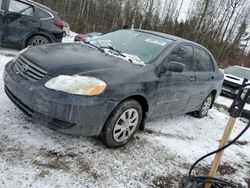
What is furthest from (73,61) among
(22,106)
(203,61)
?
(203,61)

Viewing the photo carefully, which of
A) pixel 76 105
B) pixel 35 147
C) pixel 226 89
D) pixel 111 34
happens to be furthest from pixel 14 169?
pixel 226 89

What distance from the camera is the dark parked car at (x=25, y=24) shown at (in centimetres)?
769

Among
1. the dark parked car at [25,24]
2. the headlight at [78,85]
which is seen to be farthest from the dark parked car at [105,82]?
the dark parked car at [25,24]

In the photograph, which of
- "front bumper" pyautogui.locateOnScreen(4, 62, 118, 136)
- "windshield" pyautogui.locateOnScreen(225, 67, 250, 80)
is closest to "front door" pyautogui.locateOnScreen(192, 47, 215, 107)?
"front bumper" pyautogui.locateOnScreen(4, 62, 118, 136)

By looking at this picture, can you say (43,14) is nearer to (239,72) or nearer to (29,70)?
(29,70)

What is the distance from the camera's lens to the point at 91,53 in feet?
13.1

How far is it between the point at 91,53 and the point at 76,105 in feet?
3.73

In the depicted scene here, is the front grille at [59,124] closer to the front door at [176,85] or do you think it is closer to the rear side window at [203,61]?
the front door at [176,85]

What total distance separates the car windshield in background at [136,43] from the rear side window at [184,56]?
0.58 ft

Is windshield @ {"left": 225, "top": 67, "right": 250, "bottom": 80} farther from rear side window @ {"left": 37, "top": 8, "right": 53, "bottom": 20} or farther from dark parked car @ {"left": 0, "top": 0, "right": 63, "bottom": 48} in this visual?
rear side window @ {"left": 37, "top": 8, "right": 53, "bottom": 20}

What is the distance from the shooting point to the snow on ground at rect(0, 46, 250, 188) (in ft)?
9.59

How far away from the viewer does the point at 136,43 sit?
4480mm

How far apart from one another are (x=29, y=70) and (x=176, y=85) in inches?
86.9

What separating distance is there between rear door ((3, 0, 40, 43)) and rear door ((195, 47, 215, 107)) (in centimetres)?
478
